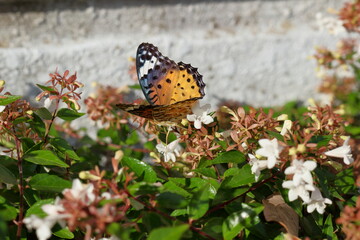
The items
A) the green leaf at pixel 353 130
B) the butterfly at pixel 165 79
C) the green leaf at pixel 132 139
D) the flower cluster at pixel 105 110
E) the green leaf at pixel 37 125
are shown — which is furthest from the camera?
the green leaf at pixel 353 130

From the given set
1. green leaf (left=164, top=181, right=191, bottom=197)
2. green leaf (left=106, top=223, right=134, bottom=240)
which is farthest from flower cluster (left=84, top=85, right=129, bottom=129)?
green leaf (left=106, top=223, right=134, bottom=240)

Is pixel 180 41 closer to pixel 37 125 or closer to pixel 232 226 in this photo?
pixel 37 125

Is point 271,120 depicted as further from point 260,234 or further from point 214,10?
point 214,10

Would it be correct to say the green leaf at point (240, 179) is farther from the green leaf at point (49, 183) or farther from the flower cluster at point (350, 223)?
the green leaf at point (49, 183)

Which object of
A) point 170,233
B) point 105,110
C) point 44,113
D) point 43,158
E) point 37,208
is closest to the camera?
point 170,233

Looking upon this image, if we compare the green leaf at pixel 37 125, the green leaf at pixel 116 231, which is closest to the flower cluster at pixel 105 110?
the green leaf at pixel 37 125

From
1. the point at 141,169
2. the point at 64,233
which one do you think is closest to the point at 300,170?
the point at 141,169
